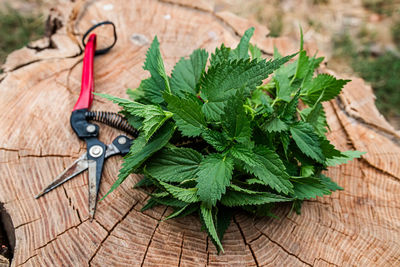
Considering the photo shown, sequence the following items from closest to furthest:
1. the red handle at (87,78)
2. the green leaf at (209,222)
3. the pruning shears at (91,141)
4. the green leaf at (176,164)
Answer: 1. the green leaf at (209,222)
2. the green leaf at (176,164)
3. the pruning shears at (91,141)
4. the red handle at (87,78)

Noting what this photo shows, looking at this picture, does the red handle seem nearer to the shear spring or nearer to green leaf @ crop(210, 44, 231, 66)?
the shear spring

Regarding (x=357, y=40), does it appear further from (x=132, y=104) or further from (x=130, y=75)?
(x=132, y=104)

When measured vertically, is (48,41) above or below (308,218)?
above

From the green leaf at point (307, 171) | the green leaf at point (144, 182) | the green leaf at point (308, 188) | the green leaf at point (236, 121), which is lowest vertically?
the green leaf at point (308, 188)

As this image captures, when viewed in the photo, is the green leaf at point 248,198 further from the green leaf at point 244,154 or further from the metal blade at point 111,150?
the metal blade at point 111,150

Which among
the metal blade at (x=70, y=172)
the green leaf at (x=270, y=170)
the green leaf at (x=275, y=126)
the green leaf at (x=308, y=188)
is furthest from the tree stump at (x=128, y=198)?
the green leaf at (x=275, y=126)

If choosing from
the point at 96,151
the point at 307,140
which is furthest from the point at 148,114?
the point at 307,140

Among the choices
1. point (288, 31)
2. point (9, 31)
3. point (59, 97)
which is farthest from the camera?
point (288, 31)

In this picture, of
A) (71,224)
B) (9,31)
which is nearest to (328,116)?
(71,224)

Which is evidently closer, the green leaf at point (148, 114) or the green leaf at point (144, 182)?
the green leaf at point (148, 114)
